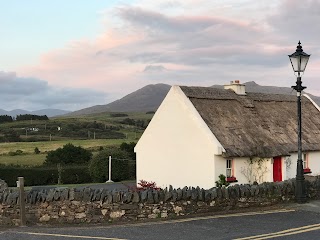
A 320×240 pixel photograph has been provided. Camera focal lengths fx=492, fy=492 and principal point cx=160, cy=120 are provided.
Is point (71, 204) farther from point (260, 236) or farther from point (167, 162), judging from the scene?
point (167, 162)

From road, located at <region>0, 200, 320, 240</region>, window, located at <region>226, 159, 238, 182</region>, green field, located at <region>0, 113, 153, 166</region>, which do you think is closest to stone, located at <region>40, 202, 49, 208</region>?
road, located at <region>0, 200, 320, 240</region>

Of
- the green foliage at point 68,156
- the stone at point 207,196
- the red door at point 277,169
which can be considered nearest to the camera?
the stone at point 207,196

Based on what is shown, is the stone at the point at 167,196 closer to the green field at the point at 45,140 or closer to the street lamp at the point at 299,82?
the street lamp at the point at 299,82

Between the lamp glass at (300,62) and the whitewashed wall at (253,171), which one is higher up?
the lamp glass at (300,62)

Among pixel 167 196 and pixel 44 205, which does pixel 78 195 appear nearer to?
pixel 44 205

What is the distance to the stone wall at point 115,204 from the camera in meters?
15.2

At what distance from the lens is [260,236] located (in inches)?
493

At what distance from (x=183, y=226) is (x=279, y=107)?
1816cm

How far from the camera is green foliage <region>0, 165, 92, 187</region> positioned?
43.6 metres

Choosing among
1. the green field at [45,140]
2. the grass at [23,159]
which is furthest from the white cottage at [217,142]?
the green field at [45,140]

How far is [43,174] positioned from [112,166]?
686 cm

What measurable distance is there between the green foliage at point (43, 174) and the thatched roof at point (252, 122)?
21.5 meters

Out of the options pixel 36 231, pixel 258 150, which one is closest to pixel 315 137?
pixel 258 150

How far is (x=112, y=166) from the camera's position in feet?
138
